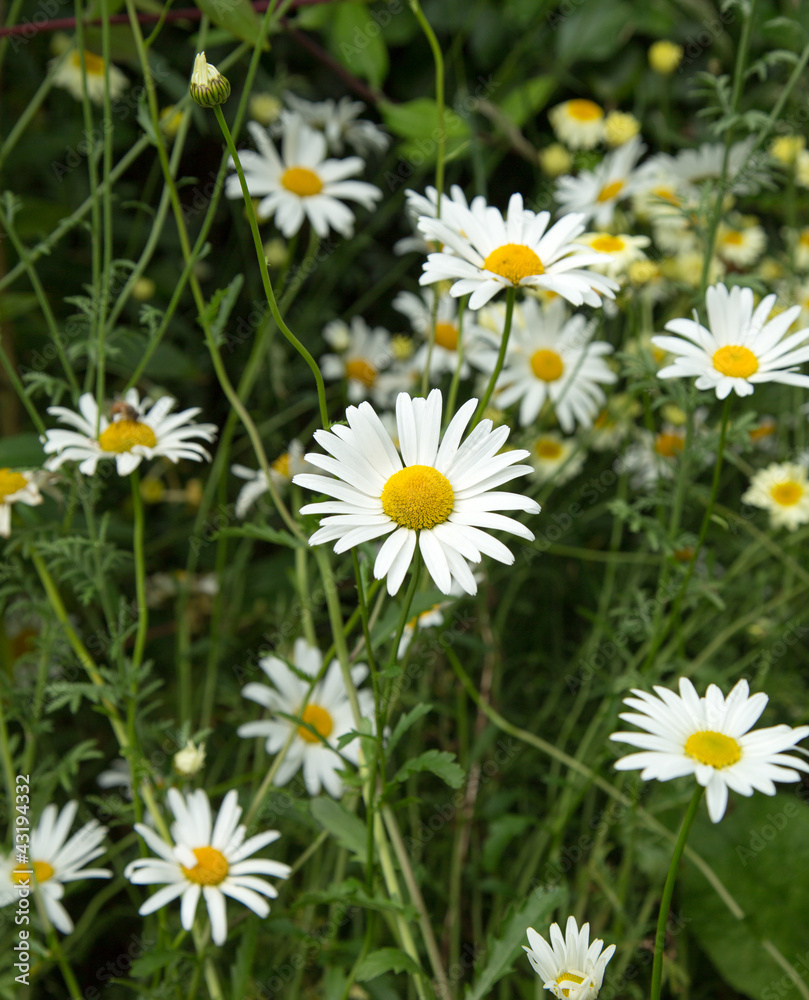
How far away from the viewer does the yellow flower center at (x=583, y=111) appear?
1.74 metres

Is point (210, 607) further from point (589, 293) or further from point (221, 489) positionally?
point (589, 293)

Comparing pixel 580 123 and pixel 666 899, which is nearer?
pixel 666 899

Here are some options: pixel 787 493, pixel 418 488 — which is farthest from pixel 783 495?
pixel 418 488

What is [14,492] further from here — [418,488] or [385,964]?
[385,964]

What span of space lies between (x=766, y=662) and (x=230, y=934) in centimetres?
71

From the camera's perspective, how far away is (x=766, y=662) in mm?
1146

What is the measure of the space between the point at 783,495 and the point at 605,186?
59 centimetres

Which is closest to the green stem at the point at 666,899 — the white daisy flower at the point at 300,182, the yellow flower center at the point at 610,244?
the yellow flower center at the point at 610,244

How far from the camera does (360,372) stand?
65.2 inches

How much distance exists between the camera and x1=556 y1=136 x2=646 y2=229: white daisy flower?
1.43m

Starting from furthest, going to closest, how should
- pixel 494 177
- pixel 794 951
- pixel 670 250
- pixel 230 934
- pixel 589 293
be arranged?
pixel 494 177
pixel 670 250
pixel 794 951
pixel 230 934
pixel 589 293

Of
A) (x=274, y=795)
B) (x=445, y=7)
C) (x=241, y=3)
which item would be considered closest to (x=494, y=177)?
(x=445, y=7)

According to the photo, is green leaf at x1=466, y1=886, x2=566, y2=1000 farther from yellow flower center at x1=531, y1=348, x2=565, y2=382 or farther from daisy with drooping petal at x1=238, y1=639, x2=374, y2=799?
yellow flower center at x1=531, y1=348, x2=565, y2=382

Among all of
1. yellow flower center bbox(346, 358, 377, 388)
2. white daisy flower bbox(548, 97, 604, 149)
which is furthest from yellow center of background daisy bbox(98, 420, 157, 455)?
white daisy flower bbox(548, 97, 604, 149)
